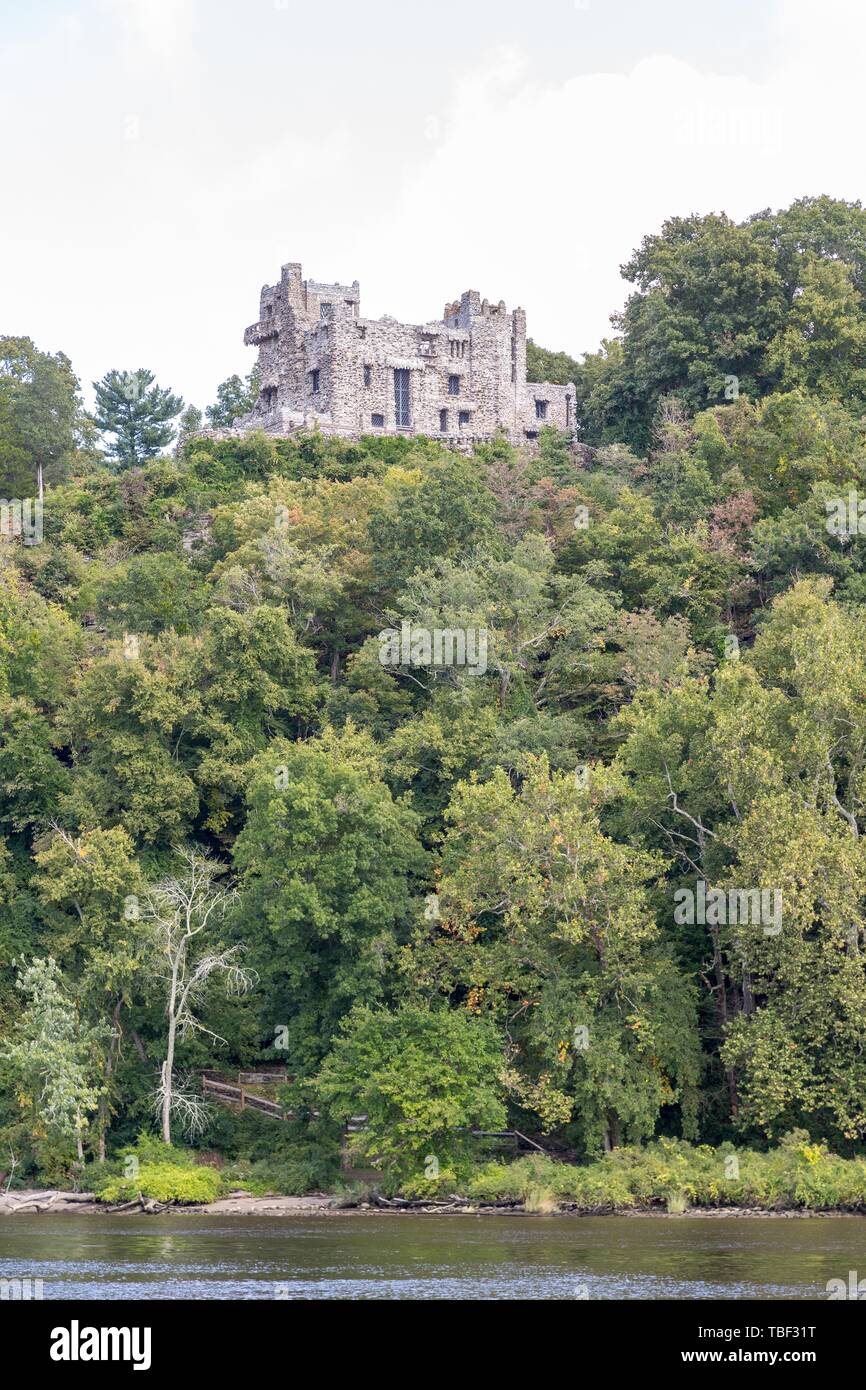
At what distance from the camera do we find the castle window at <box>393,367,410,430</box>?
305ft

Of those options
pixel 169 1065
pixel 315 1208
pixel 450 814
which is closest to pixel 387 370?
pixel 450 814

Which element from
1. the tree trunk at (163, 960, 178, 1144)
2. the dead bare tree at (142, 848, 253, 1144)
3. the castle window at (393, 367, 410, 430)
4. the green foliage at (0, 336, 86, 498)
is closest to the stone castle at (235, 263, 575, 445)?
the castle window at (393, 367, 410, 430)

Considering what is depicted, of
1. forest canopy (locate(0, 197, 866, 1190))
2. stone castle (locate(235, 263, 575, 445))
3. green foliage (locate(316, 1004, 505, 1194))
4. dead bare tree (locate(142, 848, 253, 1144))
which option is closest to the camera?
green foliage (locate(316, 1004, 505, 1194))

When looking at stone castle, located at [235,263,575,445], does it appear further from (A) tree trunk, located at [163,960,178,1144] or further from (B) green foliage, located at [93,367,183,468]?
(A) tree trunk, located at [163,960,178,1144]

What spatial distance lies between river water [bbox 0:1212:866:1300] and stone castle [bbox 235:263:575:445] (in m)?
49.6

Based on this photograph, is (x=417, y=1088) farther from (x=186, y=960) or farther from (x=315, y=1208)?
(x=186, y=960)

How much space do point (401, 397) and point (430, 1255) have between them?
58.2 meters

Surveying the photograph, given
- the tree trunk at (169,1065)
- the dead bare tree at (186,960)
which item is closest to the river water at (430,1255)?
the tree trunk at (169,1065)

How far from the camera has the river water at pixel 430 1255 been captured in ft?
117

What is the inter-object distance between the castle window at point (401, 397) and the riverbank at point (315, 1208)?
157ft

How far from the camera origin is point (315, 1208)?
50.9m
